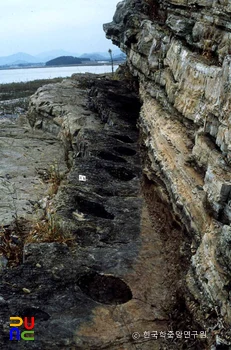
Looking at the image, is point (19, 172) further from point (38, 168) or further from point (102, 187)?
point (102, 187)

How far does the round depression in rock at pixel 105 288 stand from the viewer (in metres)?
6.46

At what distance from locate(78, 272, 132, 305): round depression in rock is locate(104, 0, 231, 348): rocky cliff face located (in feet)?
3.44

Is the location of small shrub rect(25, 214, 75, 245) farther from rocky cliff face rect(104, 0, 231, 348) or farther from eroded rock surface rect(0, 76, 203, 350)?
rocky cliff face rect(104, 0, 231, 348)

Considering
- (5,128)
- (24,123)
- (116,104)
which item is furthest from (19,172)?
(24,123)

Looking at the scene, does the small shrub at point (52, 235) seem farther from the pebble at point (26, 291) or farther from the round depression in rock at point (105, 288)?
the pebble at point (26, 291)

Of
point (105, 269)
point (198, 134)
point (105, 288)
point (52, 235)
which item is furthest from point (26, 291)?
point (198, 134)

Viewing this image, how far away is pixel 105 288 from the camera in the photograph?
22.0 feet

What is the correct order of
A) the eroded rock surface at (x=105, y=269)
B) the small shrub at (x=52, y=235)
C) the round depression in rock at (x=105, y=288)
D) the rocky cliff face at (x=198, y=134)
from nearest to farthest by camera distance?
the rocky cliff face at (x=198, y=134) → the eroded rock surface at (x=105, y=269) → the round depression in rock at (x=105, y=288) → the small shrub at (x=52, y=235)

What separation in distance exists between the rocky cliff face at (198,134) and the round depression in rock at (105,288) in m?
1.05

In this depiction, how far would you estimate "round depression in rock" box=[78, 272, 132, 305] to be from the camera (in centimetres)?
646

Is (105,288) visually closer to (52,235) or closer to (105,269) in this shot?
(105,269)

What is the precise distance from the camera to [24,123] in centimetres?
2278

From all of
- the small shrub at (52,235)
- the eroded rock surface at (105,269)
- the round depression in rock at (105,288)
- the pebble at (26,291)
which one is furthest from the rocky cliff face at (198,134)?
the pebble at (26,291)

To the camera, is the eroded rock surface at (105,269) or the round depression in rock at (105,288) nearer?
the eroded rock surface at (105,269)
